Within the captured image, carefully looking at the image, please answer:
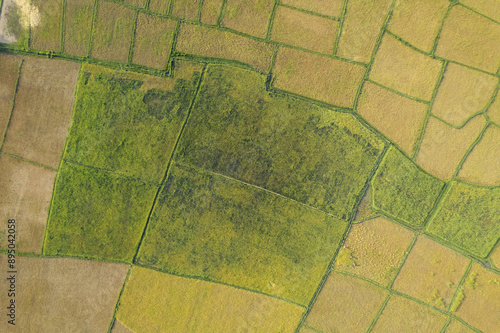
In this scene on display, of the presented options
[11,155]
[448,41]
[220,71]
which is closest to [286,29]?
[220,71]

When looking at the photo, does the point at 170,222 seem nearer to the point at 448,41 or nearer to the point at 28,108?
the point at 28,108

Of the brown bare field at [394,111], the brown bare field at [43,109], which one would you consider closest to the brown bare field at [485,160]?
the brown bare field at [394,111]

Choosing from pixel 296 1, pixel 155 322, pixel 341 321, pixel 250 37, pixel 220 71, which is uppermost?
pixel 296 1

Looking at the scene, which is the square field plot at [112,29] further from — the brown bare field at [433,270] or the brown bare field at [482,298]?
the brown bare field at [482,298]

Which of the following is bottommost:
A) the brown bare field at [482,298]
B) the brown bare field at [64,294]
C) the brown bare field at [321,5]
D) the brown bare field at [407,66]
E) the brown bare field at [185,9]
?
the brown bare field at [64,294]

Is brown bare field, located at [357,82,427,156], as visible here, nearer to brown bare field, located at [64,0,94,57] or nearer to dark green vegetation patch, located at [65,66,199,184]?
dark green vegetation patch, located at [65,66,199,184]
